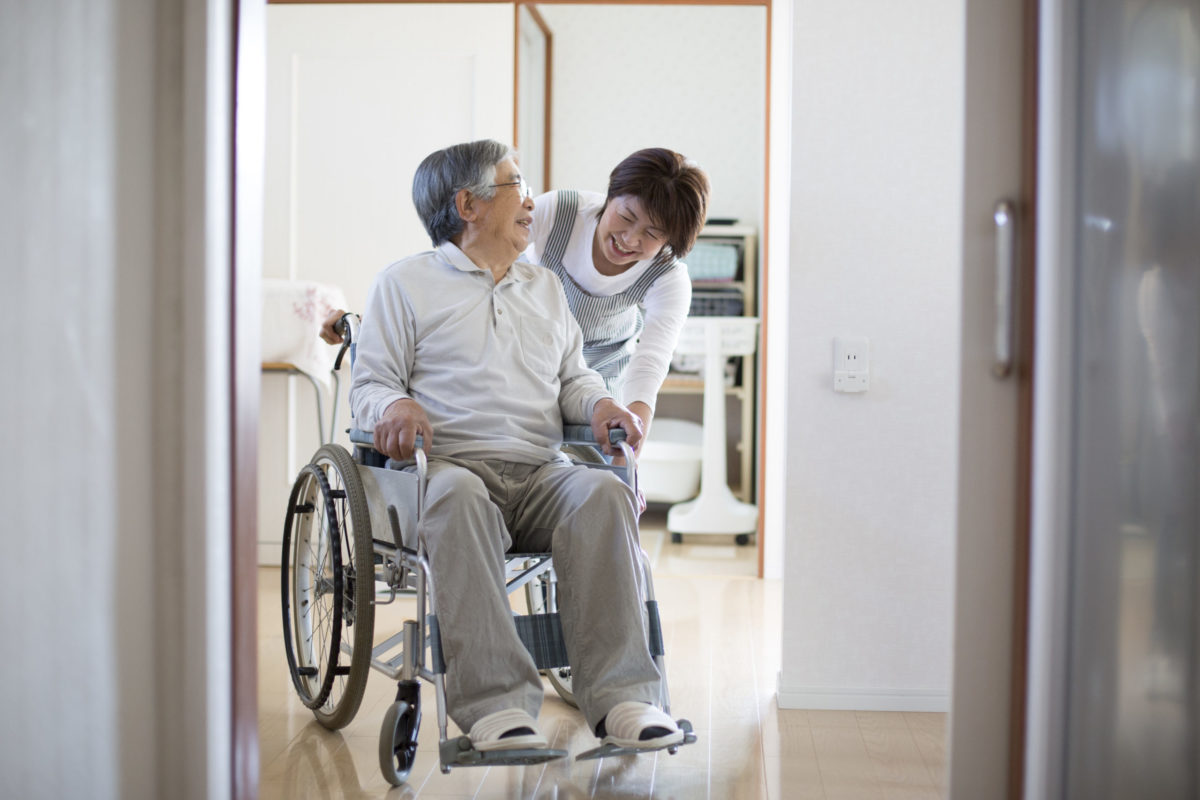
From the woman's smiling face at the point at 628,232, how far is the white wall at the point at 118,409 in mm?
1165

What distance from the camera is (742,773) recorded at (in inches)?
74.4

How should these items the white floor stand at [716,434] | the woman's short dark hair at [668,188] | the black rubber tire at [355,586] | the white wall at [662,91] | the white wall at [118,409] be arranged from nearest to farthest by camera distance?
the white wall at [118,409], the black rubber tire at [355,586], the woman's short dark hair at [668,188], the white floor stand at [716,434], the white wall at [662,91]

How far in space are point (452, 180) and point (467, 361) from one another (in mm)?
361

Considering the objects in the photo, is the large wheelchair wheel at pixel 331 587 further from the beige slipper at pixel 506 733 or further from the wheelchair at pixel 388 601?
the beige slipper at pixel 506 733

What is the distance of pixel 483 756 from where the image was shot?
157 centimetres

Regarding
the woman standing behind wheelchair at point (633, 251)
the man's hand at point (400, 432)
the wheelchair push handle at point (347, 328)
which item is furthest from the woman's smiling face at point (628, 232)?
the man's hand at point (400, 432)

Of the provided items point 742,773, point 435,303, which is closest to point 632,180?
point 435,303

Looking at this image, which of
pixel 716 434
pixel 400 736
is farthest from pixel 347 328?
pixel 716 434

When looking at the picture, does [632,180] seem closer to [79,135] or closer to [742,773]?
[742,773]

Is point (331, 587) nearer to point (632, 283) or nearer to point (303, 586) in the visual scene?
point (303, 586)

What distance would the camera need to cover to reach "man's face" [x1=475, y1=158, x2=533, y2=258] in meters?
2.09

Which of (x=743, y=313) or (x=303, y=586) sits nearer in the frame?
(x=303, y=586)

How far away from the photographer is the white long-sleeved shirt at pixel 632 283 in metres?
2.39

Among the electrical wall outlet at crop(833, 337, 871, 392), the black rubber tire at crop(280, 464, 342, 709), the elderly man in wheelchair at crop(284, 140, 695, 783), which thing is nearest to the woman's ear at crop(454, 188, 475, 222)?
the elderly man in wheelchair at crop(284, 140, 695, 783)
